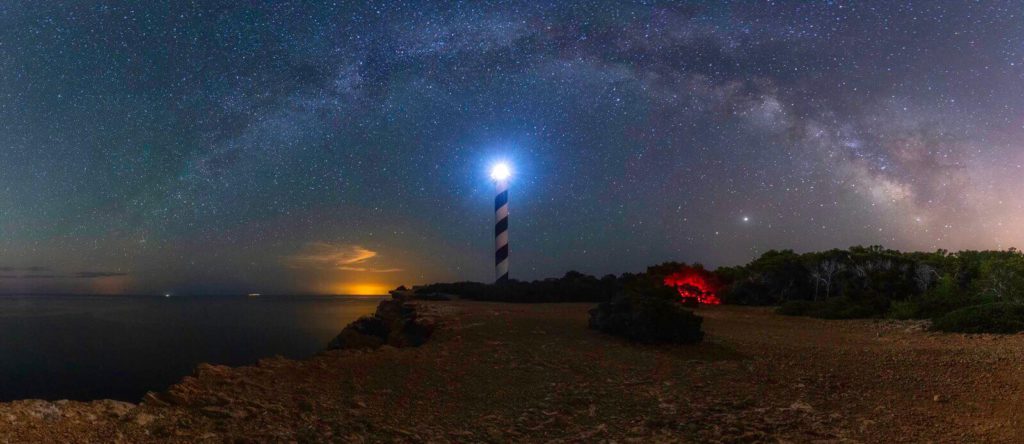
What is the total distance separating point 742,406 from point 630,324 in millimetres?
3977

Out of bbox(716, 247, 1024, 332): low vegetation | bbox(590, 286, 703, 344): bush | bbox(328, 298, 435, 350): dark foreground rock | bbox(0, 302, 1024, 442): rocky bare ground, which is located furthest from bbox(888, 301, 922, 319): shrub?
bbox(328, 298, 435, 350): dark foreground rock

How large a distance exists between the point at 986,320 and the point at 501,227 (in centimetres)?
2006

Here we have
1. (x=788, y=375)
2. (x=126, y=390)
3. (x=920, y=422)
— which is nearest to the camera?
(x=920, y=422)

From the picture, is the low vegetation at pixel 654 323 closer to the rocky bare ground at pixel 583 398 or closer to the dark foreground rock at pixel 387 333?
the rocky bare ground at pixel 583 398

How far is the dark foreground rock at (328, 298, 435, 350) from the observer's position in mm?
10102

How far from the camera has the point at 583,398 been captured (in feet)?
19.7

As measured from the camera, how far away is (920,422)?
16.0 feet

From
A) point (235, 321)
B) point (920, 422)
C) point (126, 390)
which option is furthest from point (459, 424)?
point (235, 321)

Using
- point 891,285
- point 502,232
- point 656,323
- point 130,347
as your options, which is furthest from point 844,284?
point 130,347

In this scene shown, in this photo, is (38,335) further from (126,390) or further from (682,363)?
(682,363)

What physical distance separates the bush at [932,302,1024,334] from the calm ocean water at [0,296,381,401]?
15.7m

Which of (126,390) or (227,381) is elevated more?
(227,381)

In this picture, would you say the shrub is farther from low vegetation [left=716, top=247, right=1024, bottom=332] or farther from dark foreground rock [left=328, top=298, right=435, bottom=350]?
dark foreground rock [left=328, top=298, right=435, bottom=350]

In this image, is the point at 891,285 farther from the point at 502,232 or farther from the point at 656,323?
the point at 502,232
